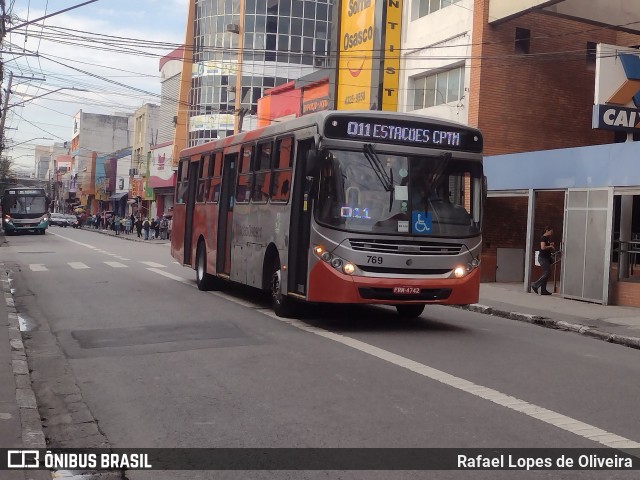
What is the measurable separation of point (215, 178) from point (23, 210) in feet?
124

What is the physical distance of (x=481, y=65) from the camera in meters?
22.8

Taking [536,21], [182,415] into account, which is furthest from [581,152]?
[182,415]

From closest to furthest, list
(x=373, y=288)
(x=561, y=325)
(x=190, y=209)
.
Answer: (x=373, y=288) < (x=561, y=325) < (x=190, y=209)

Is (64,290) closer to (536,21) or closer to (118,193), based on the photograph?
(536,21)

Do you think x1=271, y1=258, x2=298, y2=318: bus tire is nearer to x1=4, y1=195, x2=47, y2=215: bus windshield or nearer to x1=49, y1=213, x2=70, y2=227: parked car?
x1=4, y1=195, x2=47, y2=215: bus windshield

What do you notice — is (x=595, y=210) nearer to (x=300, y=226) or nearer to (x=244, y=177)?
(x=244, y=177)

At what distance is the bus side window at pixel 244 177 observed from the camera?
14.4m

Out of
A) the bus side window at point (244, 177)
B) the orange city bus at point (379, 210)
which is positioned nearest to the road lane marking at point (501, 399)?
the orange city bus at point (379, 210)

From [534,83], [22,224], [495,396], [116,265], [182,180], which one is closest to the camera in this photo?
[495,396]

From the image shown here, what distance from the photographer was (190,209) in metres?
18.4

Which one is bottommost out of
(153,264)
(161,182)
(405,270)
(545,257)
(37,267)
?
(37,267)

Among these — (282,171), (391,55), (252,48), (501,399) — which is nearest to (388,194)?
(282,171)

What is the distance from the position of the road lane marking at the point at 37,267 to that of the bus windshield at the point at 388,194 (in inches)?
541

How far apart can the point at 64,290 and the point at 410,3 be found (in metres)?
16.3
